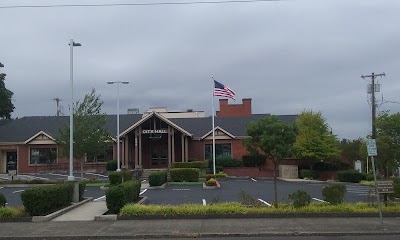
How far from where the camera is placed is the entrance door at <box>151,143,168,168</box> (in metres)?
49.3

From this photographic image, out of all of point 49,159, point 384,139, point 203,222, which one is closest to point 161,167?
point 49,159

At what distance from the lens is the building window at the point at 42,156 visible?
158ft

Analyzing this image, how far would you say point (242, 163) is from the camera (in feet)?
152

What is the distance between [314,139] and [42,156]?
26.7m

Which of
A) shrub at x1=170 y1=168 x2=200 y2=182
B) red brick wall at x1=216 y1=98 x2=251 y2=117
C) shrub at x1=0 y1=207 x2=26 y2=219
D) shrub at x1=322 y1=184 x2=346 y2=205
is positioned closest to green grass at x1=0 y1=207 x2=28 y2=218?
shrub at x1=0 y1=207 x2=26 y2=219

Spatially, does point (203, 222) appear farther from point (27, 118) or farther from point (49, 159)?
point (27, 118)

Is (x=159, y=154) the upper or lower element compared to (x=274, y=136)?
lower

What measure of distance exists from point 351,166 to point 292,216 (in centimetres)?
3525

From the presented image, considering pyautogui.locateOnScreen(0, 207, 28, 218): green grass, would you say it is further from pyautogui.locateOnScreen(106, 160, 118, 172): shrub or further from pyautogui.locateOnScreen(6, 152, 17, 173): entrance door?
pyautogui.locateOnScreen(6, 152, 17, 173): entrance door

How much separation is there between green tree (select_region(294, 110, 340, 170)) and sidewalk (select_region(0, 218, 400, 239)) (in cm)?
2818

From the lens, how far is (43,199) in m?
16.7

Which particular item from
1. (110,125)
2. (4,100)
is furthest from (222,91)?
(4,100)

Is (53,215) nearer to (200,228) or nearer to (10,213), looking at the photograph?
(10,213)

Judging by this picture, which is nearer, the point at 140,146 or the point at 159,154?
the point at 140,146
